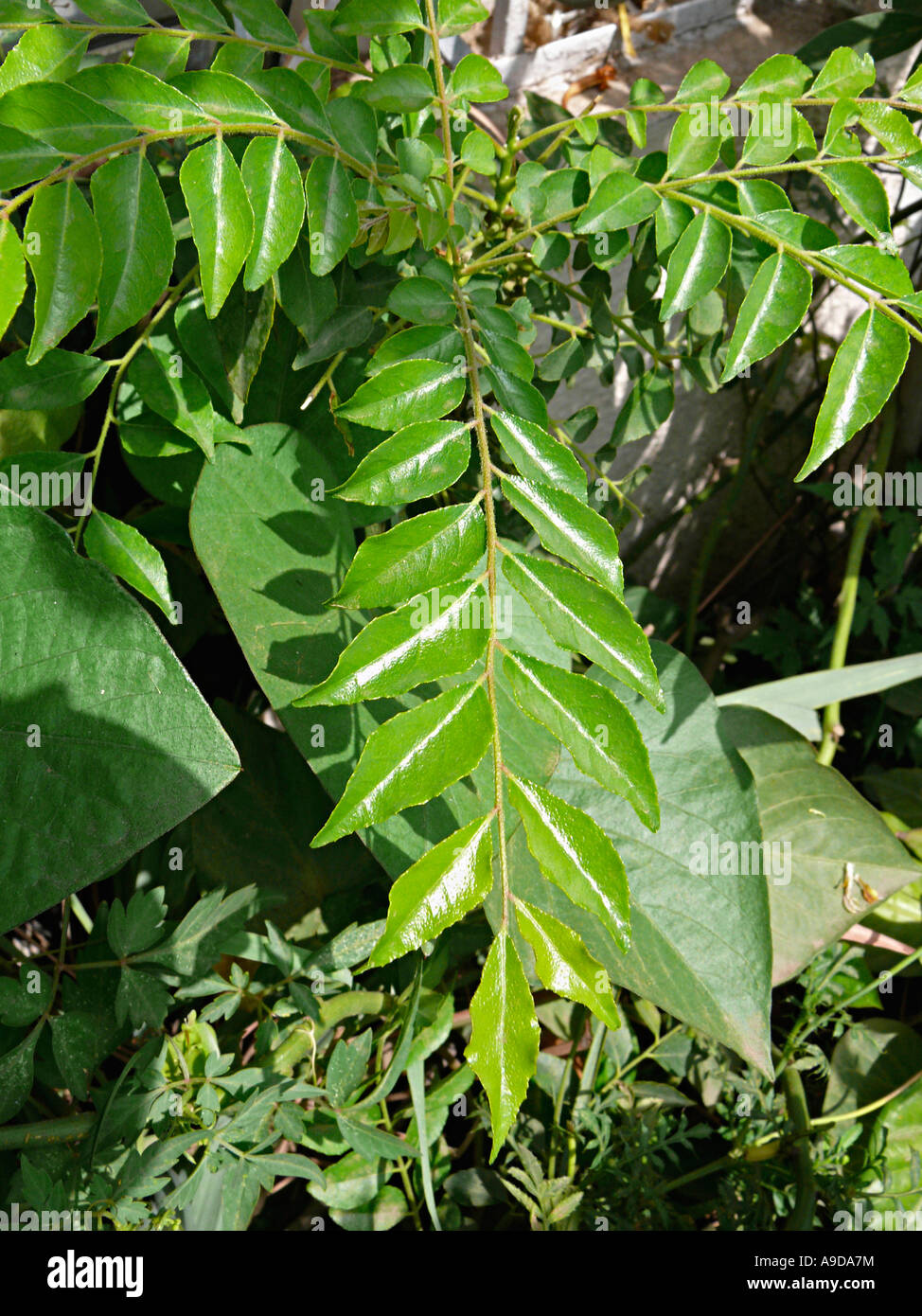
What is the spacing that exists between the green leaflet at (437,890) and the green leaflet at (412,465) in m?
0.18

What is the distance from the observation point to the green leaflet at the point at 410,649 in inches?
18.3

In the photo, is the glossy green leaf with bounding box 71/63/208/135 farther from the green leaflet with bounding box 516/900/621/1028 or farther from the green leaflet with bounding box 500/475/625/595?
the green leaflet with bounding box 516/900/621/1028

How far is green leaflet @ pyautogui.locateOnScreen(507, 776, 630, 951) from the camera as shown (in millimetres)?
471

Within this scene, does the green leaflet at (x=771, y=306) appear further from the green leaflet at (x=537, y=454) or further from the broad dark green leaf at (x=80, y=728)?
the broad dark green leaf at (x=80, y=728)

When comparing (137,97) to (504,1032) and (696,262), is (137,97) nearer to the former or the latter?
(696,262)

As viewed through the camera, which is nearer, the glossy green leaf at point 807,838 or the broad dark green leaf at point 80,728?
the broad dark green leaf at point 80,728

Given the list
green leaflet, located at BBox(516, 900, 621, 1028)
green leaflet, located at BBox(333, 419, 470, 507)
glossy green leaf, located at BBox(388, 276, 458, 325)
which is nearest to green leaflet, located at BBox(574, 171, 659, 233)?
glossy green leaf, located at BBox(388, 276, 458, 325)

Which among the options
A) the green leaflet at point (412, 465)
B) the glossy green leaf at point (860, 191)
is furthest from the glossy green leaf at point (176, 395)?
the glossy green leaf at point (860, 191)

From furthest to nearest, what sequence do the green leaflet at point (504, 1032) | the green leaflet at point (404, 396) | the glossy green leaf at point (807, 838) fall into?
the glossy green leaf at point (807, 838) → the green leaflet at point (404, 396) → the green leaflet at point (504, 1032)

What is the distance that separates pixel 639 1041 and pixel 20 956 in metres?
0.74

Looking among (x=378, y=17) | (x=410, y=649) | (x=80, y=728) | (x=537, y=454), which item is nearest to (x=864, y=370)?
(x=537, y=454)

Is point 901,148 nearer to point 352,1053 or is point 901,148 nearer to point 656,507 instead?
point 352,1053

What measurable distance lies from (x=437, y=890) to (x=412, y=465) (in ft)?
0.75
